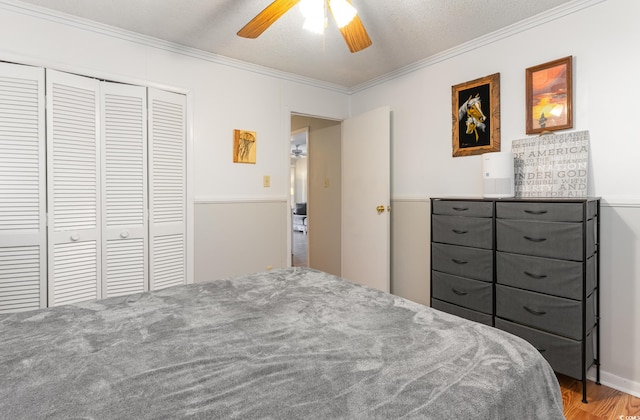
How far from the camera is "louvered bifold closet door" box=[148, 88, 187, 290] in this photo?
8.77ft

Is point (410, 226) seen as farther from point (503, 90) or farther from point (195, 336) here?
point (195, 336)

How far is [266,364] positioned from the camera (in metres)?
0.90

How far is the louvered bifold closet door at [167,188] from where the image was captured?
2.67 meters

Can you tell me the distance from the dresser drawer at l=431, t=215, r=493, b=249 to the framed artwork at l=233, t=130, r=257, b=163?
5.86ft

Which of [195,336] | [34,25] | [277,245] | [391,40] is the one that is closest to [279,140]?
[277,245]

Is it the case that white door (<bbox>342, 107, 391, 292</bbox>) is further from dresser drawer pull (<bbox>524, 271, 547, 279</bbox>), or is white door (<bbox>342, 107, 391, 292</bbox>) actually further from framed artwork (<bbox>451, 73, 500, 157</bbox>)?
dresser drawer pull (<bbox>524, 271, 547, 279</bbox>)

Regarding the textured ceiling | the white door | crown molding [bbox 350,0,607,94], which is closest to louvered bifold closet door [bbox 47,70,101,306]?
the textured ceiling

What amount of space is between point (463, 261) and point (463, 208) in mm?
381

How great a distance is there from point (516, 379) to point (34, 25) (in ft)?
10.7

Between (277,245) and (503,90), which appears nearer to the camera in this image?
(503,90)

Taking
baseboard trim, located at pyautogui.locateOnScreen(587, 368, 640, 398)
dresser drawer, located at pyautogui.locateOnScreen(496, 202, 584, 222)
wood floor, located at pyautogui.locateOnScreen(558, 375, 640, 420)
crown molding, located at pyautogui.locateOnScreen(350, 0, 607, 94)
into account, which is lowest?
wood floor, located at pyautogui.locateOnScreen(558, 375, 640, 420)

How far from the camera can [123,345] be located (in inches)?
40.2

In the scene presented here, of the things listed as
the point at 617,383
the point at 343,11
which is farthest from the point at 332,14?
the point at 617,383

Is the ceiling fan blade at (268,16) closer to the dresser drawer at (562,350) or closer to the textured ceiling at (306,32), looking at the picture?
the textured ceiling at (306,32)
